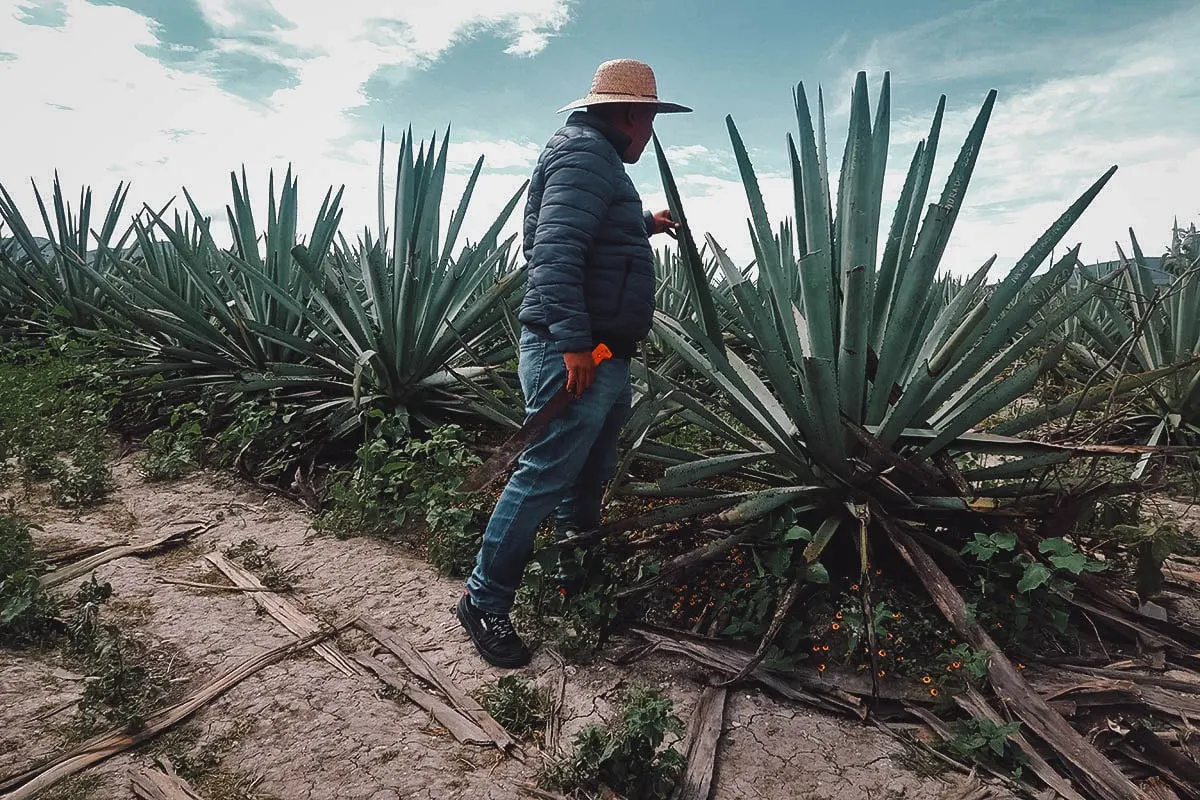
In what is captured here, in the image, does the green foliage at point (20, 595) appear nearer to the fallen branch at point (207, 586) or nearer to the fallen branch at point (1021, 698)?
the fallen branch at point (207, 586)

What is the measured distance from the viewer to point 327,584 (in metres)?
2.97

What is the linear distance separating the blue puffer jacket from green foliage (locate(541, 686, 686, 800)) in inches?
39.9

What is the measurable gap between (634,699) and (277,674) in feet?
3.56

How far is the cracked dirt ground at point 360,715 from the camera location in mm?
1839

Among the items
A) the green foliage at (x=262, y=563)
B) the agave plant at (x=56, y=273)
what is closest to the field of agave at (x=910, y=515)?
the green foliage at (x=262, y=563)

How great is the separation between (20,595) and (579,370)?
1909mm

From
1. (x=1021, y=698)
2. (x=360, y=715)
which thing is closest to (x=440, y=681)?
(x=360, y=715)

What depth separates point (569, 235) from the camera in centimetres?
221

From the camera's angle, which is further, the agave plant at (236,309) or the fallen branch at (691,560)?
the agave plant at (236,309)

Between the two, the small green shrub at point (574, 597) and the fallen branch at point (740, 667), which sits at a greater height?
the small green shrub at point (574, 597)

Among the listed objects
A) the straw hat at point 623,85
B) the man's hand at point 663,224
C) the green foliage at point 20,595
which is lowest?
the green foliage at point 20,595

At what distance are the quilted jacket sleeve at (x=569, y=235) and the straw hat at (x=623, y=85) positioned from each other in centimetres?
19

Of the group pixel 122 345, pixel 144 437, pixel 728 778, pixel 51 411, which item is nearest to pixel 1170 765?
pixel 728 778

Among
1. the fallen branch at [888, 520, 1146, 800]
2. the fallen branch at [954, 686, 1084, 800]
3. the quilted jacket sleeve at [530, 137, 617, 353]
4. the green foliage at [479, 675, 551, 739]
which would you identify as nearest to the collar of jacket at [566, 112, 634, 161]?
the quilted jacket sleeve at [530, 137, 617, 353]
